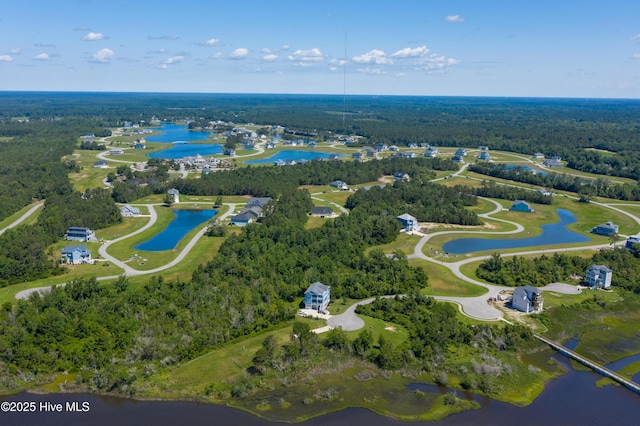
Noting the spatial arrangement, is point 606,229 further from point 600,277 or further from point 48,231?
point 48,231

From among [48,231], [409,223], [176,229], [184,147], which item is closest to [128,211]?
[176,229]

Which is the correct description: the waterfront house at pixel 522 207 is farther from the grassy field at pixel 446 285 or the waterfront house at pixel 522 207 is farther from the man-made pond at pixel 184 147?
the man-made pond at pixel 184 147

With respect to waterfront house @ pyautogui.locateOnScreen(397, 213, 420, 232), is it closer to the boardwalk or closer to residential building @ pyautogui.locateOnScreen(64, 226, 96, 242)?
the boardwalk

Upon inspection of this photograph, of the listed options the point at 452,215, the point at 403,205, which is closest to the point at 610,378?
the point at 452,215

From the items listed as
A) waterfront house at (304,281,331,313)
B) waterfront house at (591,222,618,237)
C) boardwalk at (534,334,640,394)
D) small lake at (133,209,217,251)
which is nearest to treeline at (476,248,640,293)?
boardwalk at (534,334,640,394)

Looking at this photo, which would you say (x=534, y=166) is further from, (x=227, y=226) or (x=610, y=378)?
(x=610, y=378)
